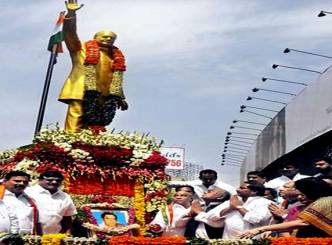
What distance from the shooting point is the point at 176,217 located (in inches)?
389

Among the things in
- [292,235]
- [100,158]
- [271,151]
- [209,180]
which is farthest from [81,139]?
[271,151]

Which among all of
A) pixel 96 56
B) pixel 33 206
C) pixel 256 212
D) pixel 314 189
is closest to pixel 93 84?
pixel 96 56

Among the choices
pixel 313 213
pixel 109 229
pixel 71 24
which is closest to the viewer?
pixel 313 213

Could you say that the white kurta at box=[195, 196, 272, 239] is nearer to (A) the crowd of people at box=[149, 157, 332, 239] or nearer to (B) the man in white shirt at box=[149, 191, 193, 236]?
(A) the crowd of people at box=[149, 157, 332, 239]

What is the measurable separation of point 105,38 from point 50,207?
5764 millimetres

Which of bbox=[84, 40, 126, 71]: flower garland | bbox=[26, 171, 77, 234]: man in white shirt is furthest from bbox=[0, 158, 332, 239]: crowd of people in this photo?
bbox=[84, 40, 126, 71]: flower garland

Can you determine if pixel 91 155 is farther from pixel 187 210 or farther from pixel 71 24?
pixel 187 210

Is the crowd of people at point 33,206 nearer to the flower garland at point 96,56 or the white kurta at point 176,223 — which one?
the white kurta at point 176,223

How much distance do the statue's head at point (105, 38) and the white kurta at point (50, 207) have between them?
5.48 m

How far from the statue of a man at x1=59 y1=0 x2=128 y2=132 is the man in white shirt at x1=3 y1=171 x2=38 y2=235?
18.0ft

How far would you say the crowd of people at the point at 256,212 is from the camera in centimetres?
691

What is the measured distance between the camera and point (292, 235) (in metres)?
→ 7.43

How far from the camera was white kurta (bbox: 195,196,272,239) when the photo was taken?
8.92 metres

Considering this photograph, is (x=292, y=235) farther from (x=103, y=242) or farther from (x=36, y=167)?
(x=36, y=167)
